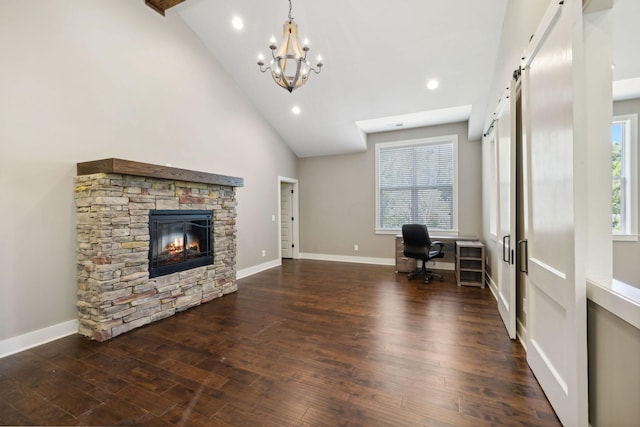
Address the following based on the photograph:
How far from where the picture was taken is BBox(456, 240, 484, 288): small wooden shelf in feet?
14.5

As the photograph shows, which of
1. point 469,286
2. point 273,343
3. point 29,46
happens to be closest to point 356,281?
point 469,286

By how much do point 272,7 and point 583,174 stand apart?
4.01 m

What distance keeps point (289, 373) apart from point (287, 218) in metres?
5.20

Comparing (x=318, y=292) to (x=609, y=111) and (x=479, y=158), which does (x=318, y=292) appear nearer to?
(x=609, y=111)

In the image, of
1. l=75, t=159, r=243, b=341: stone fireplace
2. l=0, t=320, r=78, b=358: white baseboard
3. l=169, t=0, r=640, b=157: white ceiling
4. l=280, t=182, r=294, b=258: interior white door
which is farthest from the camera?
l=280, t=182, r=294, b=258: interior white door

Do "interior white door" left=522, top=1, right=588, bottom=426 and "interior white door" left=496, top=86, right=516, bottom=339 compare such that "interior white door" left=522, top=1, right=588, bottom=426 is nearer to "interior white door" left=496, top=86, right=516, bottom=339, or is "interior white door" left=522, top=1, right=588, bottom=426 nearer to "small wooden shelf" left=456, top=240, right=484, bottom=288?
"interior white door" left=496, top=86, right=516, bottom=339

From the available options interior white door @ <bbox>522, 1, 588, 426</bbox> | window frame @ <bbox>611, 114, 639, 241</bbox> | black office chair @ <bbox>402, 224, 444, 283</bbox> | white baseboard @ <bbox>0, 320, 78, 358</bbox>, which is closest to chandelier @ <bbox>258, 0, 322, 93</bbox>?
interior white door @ <bbox>522, 1, 588, 426</bbox>

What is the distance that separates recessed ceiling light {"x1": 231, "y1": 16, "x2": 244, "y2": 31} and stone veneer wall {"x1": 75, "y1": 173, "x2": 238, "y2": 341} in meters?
2.52

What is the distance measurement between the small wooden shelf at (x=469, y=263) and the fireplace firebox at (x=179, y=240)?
4.00 meters

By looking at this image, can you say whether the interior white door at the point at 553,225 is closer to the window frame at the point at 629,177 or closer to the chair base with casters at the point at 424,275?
the chair base with casters at the point at 424,275

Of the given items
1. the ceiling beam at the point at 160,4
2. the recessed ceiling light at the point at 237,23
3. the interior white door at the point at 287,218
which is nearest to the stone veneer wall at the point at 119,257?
the ceiling beam at the point at 160,4

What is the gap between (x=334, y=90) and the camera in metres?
4.74

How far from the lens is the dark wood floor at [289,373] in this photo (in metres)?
1.63

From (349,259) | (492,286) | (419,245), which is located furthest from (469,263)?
(349,259)
